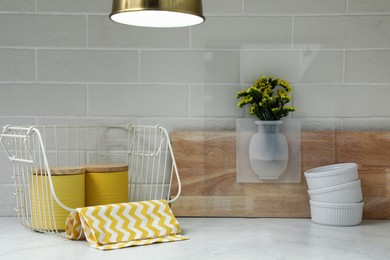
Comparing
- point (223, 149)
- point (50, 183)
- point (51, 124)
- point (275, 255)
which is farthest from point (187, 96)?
point (275, 255)

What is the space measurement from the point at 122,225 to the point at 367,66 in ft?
2.89

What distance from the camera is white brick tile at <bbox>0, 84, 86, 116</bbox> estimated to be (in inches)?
68.2

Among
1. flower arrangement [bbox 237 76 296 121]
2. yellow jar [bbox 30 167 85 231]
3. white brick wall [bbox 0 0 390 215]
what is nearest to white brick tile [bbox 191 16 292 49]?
white brick wall [bbox 0 0 390 215]

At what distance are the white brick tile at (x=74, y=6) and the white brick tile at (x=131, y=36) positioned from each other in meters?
0.03

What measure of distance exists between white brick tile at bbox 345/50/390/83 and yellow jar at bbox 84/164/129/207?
2.46 feet

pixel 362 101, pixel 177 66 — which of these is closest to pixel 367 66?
pixel 362 101

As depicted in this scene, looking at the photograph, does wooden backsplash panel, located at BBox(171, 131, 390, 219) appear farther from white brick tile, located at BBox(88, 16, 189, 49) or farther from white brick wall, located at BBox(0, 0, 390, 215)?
white brick tile, located at BBox(88, 16, 189, 49)

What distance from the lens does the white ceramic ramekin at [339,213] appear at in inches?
61.6

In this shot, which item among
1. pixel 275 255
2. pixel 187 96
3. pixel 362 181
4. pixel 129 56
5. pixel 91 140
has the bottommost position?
pixel 275 255

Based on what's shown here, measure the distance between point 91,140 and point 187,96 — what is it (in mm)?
321

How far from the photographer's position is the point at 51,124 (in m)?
1.74

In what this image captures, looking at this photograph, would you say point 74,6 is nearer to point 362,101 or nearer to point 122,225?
point 122,225

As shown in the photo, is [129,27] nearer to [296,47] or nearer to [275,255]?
[296,47]

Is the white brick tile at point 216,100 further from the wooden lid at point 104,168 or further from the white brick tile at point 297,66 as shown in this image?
the wooden lid at point 104,168
